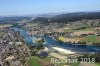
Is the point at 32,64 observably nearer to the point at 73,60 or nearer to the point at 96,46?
the point at 73,60

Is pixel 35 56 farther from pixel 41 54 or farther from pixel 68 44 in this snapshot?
pixel 68 44

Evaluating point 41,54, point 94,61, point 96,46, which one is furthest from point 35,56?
point 96,46

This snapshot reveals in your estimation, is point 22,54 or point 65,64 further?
point 22,54

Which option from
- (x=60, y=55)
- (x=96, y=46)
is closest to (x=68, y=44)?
(x=96, y=46)

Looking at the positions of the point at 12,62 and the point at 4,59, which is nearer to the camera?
the point at 12,62

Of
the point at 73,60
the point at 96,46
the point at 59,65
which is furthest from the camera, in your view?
the point at 96,46

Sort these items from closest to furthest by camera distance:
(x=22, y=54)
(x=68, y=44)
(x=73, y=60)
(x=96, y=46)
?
(x=73, y=60)
(x=22, y=54)
(x=96, y=46)
(x=68, y=44)

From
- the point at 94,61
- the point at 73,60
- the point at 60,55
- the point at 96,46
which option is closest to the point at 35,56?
the point at 60,55

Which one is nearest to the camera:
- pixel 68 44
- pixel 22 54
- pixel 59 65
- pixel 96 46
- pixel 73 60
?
pixel 59 65

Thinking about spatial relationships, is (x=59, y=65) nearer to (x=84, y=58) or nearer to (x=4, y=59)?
→ (x=84, y=58)
